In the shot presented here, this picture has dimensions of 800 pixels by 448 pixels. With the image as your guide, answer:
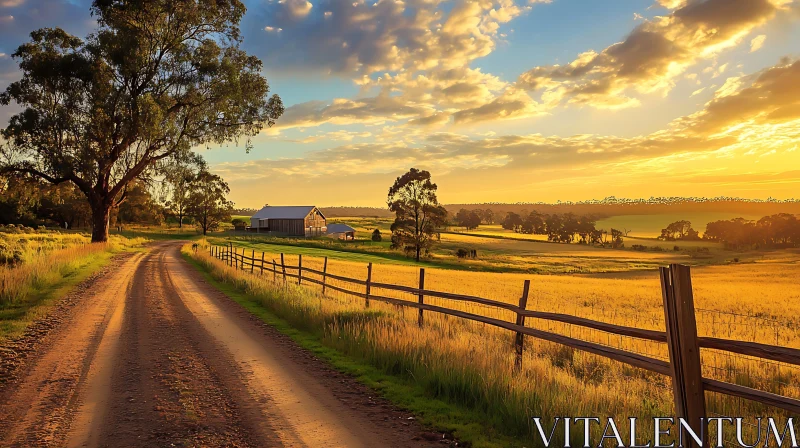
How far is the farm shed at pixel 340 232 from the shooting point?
10243 centimetres

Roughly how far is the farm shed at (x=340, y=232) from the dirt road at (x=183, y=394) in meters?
89.8

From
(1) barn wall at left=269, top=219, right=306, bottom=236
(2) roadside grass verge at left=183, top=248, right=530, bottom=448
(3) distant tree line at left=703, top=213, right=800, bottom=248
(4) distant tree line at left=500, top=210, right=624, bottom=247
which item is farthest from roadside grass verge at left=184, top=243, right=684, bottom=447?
(3) distant tree line at left=703, top=213, right=800, bottom=248

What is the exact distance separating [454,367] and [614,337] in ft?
27.6

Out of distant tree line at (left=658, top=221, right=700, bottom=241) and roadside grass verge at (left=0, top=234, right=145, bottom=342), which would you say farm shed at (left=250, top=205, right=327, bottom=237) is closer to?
roadside grass verge at (left=0, top=234, right=145, bottom=342)

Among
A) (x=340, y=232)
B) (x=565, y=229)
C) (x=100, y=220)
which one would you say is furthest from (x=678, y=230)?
(x=100, y=220)

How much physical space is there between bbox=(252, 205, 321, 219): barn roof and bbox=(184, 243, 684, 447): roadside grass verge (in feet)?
280

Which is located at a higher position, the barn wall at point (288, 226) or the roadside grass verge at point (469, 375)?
the barn wall at point (288, 226)

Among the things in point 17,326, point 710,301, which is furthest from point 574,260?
point 17,326

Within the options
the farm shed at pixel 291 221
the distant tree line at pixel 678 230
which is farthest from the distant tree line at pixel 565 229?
the farm shed at pixel 291 221

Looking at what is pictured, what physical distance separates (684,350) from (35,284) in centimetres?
2145

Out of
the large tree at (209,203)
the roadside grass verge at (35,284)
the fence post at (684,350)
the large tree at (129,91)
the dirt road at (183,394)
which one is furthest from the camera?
the large tree at (209,203)

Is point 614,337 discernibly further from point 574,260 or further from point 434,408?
point 574,260

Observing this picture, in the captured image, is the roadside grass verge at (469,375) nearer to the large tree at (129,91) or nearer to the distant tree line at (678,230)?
the large tree at (129,91)

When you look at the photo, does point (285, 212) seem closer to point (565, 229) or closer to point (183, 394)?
point (565, 229)
